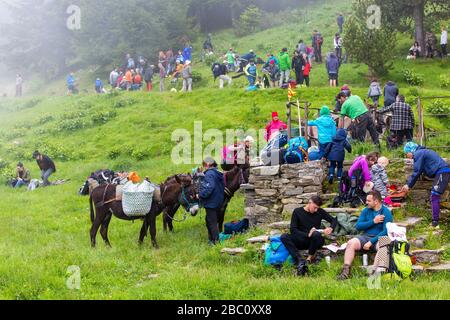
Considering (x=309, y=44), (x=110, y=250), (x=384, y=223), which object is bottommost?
(x=110, y=250)

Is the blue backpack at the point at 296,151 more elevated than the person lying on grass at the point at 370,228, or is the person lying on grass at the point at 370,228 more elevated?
the blue backpack at the point at 296,151

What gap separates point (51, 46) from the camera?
52.2 m

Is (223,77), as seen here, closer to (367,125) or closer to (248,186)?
(367,125)

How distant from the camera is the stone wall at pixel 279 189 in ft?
47.8

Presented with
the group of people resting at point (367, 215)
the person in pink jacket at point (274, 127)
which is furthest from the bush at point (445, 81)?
the group of people resting at point (367, 215)

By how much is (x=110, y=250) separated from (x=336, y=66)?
18900 mm

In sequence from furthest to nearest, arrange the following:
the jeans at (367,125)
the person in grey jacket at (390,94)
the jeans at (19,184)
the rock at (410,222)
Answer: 1. the jeans at (19,184)
2. the person in grey jacket at (390,94)
3. the jeans at (367,125)
4. the rock at (410,222)

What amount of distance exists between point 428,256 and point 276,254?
290cm

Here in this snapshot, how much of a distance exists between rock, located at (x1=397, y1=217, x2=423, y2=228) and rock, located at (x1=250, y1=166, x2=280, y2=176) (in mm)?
3413

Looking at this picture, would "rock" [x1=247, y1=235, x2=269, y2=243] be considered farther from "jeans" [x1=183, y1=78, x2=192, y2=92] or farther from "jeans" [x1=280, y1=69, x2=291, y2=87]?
"jeans" [x1=183, y1=78, x2=192, y2=92]

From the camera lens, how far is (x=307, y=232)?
468 inches

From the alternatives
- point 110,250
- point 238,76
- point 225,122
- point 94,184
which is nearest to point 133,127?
point 225,122

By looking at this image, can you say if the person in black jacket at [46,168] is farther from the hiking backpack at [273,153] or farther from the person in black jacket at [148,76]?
the person in black jacket at [148,76]
